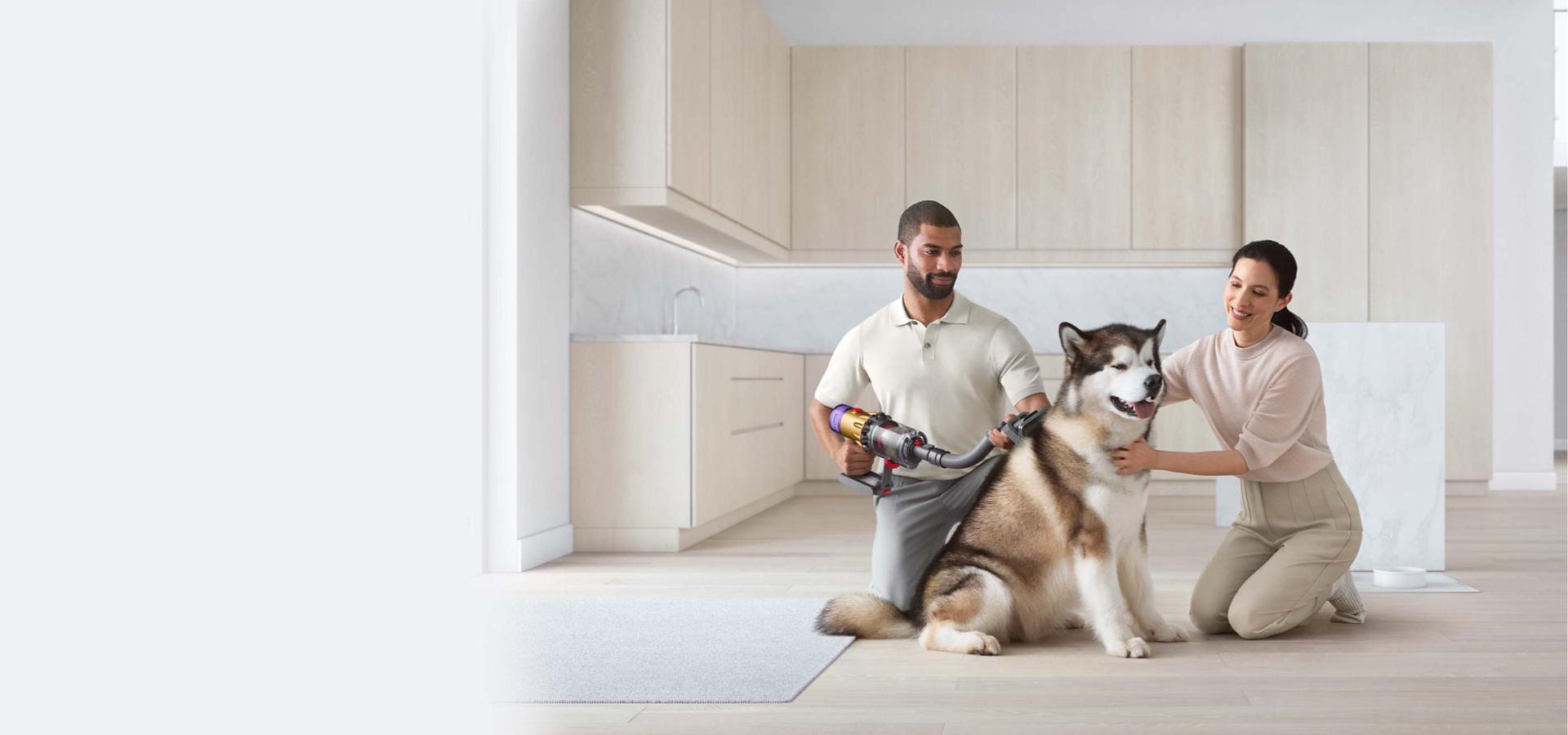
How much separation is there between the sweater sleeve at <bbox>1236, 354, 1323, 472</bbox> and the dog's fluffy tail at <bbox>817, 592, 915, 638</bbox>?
860mm

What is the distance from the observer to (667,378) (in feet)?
14.6

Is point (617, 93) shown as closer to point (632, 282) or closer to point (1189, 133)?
point (632, 282)

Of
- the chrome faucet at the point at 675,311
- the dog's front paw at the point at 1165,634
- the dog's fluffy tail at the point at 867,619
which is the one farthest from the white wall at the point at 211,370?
the chrome faucet at the point at 675,311

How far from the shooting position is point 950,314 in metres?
2.95

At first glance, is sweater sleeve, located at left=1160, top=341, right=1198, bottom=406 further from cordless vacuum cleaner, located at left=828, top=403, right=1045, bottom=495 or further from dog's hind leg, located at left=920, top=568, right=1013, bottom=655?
dog's hind leg, located at left=920, top=568, right=1013, bottom=655

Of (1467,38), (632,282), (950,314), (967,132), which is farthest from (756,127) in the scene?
(1467,38)

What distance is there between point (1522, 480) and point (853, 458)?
19.0ft

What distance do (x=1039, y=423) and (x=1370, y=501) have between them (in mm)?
1873

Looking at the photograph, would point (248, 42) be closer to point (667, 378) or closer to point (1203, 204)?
point (667, 378)

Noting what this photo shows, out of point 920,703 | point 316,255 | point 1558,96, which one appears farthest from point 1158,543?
point 1558,96

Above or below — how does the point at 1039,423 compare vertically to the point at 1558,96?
below

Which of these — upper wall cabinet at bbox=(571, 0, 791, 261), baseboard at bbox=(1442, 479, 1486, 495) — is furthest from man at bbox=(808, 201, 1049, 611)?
baseboard at bbox=(1442, 479, 1486, 495)

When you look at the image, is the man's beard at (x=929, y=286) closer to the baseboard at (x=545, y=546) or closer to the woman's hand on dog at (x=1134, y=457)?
the woman's hand on dog at (x=1134, y=457)

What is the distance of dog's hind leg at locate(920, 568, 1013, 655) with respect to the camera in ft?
8.83
